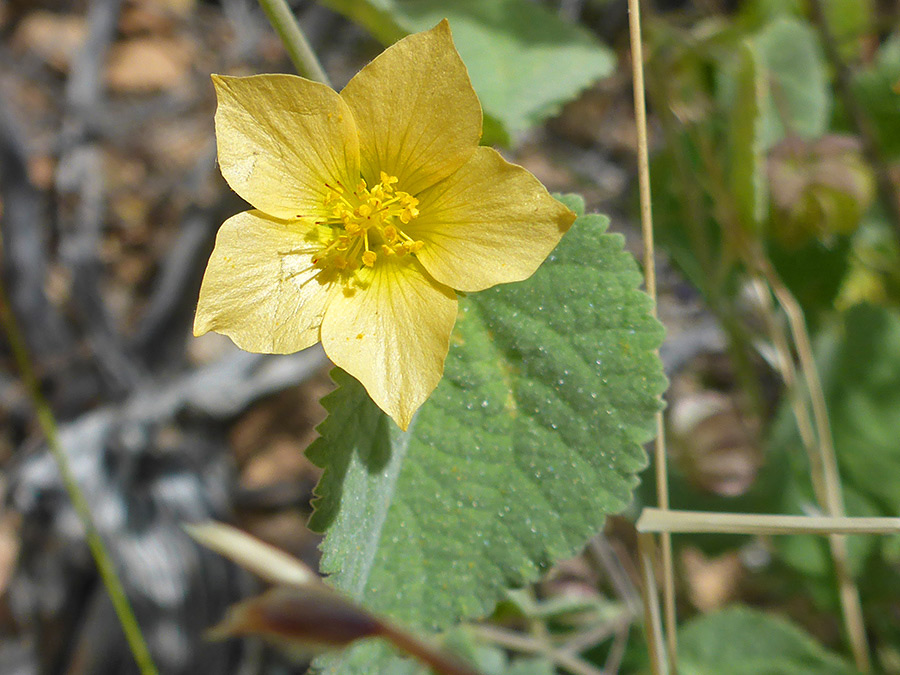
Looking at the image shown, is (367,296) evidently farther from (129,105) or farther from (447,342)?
(129,105)

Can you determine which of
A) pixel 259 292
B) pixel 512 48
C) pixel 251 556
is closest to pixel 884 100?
pixel 512 48

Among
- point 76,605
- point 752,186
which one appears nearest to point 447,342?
point 752,186

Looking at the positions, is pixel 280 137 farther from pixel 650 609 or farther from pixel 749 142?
pixel 749 142

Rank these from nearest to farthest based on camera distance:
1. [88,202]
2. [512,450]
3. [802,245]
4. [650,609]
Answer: [512,450] → [650,609] → [802,245] → [88,202]

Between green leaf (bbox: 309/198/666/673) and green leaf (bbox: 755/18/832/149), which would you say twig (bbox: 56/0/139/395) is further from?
green leaf (bbox: 755/18/832/149)

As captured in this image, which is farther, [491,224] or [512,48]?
[512,48]

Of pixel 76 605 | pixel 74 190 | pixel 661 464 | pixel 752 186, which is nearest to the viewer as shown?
pixel 661 464

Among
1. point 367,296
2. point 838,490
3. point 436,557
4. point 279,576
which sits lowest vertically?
point 838,490
